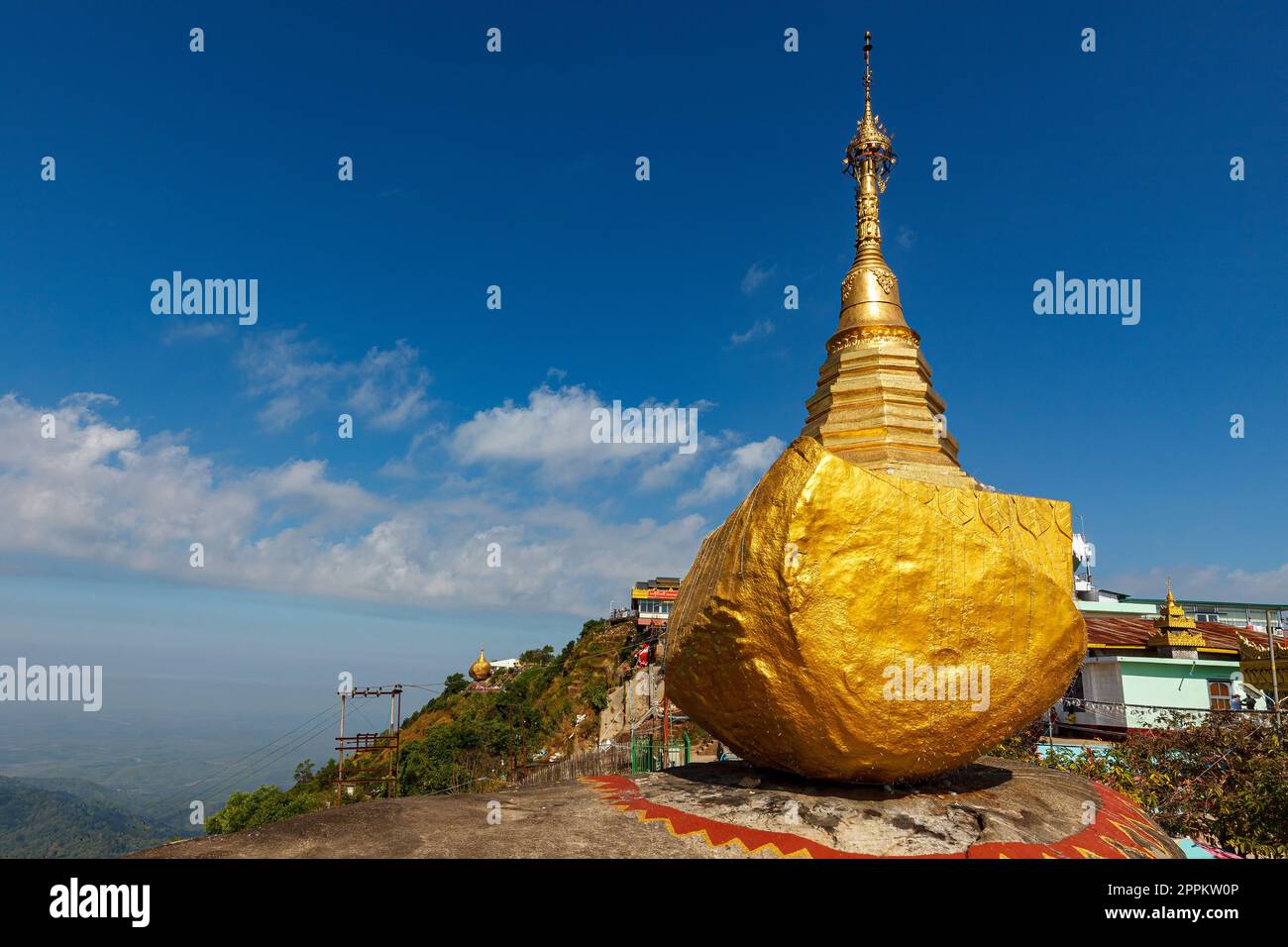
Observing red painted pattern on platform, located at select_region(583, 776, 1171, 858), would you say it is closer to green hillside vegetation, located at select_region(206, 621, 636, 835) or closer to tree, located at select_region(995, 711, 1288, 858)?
tree, located at select_region(995, 711, 1288, 858)

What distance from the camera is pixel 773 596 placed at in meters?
7.57

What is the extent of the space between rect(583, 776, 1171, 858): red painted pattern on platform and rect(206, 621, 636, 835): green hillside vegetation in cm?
1685

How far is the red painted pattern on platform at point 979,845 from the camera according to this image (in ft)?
23.0

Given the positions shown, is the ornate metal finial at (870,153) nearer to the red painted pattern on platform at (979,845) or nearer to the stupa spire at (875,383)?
the stupa spire at (875,383)

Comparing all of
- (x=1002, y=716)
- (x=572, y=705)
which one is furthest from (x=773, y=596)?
(x=572, y=705)

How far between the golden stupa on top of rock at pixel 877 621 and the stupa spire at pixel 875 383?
3392 millimetres

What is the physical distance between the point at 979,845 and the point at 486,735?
28.6m

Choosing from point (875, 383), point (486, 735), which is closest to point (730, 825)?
point (875, 383)

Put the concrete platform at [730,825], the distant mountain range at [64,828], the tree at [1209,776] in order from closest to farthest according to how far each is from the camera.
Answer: the concrete platform at [730,825]
the tree at [1209,776]
the distant mountain range at [64,828]

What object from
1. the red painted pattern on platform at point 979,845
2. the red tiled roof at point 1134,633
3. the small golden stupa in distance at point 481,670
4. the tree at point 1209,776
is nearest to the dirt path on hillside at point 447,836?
the red painted pattern on platform at point 979,845

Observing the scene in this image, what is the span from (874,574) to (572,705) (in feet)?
107

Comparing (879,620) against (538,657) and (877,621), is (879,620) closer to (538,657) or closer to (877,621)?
(877,621)
